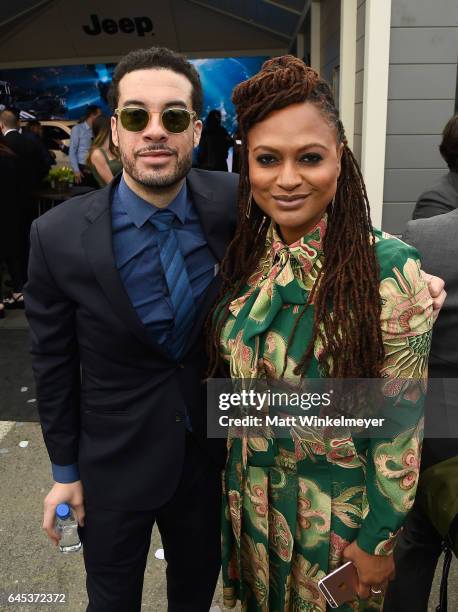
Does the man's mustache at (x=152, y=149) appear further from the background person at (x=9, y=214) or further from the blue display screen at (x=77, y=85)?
the blue display screen at (x=77, y=85)

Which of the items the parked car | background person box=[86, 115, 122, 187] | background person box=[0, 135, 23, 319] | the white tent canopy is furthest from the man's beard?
the parked car

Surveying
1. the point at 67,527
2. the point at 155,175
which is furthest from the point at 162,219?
the point at 67,527

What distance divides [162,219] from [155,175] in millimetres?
144

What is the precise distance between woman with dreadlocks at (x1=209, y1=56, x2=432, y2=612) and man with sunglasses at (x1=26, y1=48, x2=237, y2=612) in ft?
0.56

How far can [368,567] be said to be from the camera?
158cm

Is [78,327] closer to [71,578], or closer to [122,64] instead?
[122,64]

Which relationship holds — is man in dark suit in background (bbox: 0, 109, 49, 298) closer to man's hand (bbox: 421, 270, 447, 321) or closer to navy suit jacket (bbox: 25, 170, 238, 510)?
navy suit jacket (bbox: 25, 170, 238, 510)

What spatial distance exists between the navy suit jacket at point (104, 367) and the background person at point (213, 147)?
10288 mm

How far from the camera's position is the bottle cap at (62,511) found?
1925mm

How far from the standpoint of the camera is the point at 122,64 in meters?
1.82

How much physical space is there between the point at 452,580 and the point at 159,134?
234 centimetres

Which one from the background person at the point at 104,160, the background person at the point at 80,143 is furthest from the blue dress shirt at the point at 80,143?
the background person at the point at 104,160

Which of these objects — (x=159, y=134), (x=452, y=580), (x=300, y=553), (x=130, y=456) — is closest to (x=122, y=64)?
(x=159, y=134)

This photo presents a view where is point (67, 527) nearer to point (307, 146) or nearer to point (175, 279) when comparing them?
point (175, 279)
